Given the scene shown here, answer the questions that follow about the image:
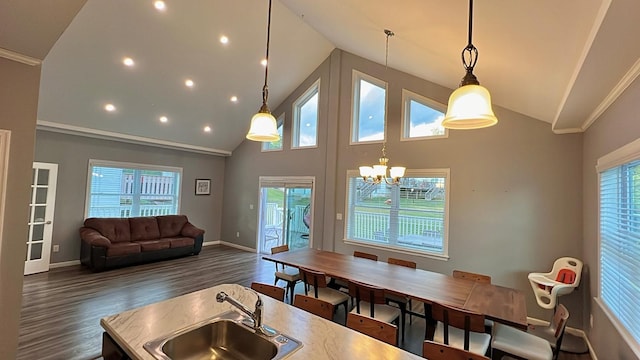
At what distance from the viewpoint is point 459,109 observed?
1.56m

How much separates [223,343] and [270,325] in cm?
29

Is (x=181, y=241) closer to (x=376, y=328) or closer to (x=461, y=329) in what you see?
(x=376, y=328)

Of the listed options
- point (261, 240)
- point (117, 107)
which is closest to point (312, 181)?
point (261, 240)

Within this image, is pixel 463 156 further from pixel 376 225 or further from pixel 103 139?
pixel 103 139

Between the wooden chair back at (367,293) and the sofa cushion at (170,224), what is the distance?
5556mm

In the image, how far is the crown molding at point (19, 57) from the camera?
6.79 ft

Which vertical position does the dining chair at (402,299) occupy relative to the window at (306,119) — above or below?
below

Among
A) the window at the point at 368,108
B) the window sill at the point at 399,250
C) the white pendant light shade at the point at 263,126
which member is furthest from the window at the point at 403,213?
the white pendant light shade at the point at 263,126

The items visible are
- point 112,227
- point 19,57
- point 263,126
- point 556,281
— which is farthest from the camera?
point 112,227

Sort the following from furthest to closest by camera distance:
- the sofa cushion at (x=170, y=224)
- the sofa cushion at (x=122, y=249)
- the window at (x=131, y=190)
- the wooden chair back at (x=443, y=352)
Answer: the sofa cushion at (x=170, y=224)
the window at (x=131, y=190)
the sofa cushion at (x=122, y=249)
the wooden chair back at (x=443, y=352)

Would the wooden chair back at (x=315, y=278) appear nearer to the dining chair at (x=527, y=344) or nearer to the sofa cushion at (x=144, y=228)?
the dining chair at (x=527, y=344)

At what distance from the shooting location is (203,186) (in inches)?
321

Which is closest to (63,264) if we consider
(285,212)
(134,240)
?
(134,240)

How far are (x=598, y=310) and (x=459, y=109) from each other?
304 centimetres
